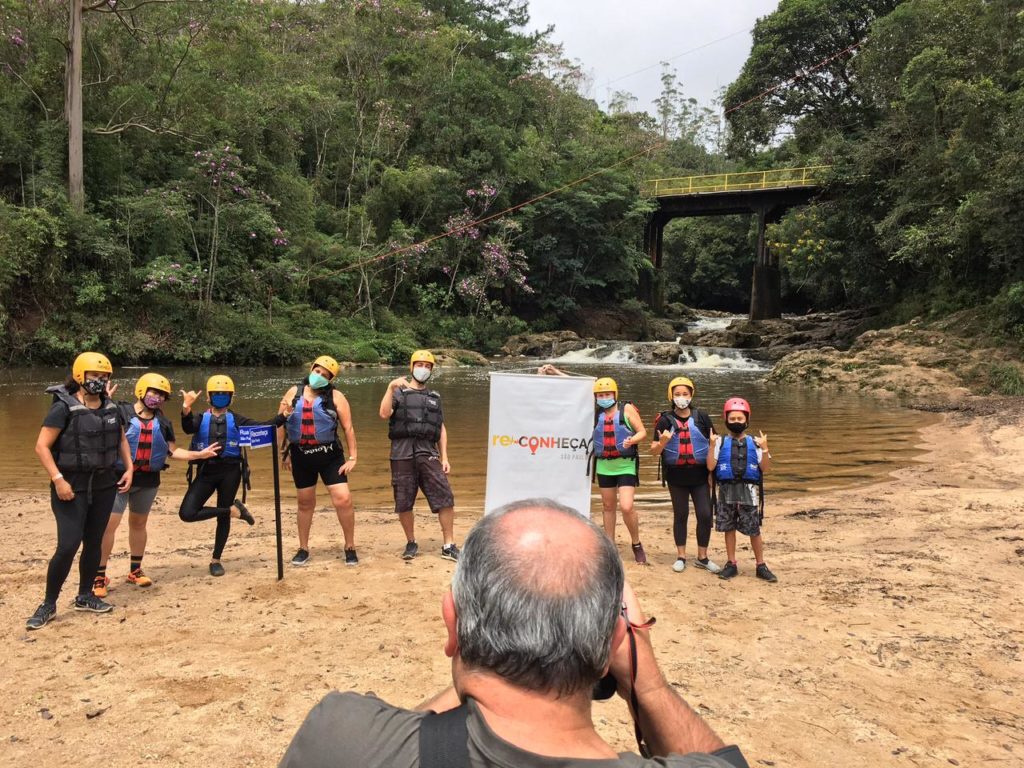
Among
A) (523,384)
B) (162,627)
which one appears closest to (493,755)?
(162,627)

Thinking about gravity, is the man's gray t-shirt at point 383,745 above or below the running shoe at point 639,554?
above

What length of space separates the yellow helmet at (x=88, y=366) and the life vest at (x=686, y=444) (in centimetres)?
450

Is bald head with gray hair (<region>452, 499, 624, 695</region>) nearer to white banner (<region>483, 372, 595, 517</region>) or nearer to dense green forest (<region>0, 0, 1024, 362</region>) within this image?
white banner (<region>483, 372, 595, 517</region>)

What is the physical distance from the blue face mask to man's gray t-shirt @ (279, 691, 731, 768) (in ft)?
16.8

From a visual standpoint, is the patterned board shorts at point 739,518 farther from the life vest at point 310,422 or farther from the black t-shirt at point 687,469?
the life vest at point 310,422

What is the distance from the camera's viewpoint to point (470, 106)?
37.4 meters

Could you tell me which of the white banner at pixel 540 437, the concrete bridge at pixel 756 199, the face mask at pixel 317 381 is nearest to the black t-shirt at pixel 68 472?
the face mask at pixel 317 381

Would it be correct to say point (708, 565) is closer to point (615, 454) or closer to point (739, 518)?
point (739, 518)

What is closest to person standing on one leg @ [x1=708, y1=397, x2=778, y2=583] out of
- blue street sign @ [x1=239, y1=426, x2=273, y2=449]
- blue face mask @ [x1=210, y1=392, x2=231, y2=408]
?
blue street sign @ [x1=239, y1=426, x2=273, y2=449]

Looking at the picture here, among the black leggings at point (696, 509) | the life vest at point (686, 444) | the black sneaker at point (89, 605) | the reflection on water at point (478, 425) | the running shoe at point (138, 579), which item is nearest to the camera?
the black sneaker at point (89, 605)

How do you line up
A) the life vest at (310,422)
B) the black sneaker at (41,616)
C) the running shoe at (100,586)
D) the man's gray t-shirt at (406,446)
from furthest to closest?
the man's gray t-shirt at (406,446) → the life vest at (310,422) → the running shoe at (100,586) → the black sneaker at (41,616)

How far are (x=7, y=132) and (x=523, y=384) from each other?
26385 millimetres

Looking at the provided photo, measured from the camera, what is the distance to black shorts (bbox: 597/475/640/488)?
6.58 meters

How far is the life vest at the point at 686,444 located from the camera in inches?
251
